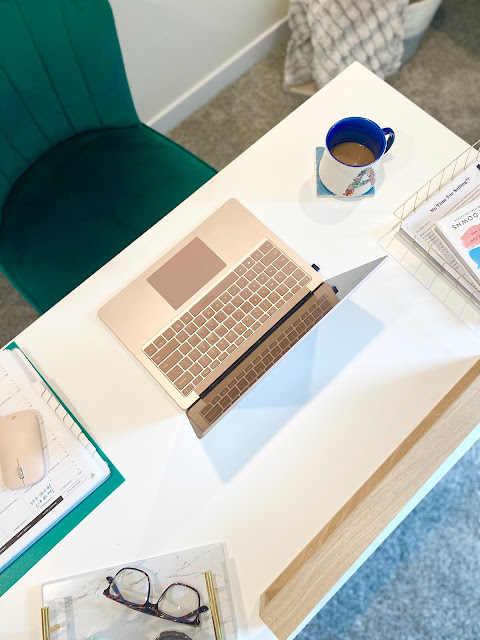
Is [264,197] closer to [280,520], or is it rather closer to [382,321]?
[382,321]

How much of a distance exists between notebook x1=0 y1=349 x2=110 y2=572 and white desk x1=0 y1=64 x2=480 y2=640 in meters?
0.03

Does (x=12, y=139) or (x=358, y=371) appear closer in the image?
(x=358, y=371)

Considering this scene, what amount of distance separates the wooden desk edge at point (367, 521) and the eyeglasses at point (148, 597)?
6.7 inches

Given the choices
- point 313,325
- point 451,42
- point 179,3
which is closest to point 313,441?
point 313,325

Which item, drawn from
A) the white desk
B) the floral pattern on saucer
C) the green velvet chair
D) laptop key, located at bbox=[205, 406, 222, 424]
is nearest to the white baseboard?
the green velvet chair

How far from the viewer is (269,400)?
0.88 m

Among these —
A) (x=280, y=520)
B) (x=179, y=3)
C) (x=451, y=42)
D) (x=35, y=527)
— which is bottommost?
(x=280, y=520)

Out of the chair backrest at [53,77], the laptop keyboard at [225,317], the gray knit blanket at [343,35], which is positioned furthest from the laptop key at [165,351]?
the gray knit blanket at [343,35]

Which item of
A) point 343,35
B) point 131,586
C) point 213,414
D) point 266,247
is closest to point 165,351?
point 213,414

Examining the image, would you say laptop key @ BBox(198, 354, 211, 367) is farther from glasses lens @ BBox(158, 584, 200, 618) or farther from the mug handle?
the mug handle

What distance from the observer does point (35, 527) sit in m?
0.81

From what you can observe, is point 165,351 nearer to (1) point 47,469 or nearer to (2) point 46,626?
(1) point 47,469

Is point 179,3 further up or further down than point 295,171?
further up

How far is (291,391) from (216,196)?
14.8 inches
